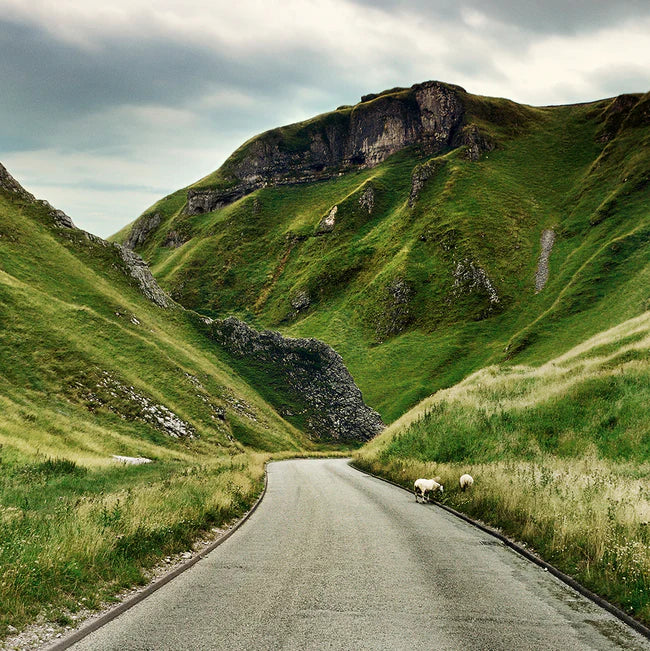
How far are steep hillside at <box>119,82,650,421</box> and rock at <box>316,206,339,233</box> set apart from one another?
80 centimetres

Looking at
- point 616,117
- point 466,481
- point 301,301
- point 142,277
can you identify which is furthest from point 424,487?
point 616,117

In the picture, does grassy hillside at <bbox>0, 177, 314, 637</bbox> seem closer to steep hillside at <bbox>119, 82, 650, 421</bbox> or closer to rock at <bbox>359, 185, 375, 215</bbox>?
steep hillside at <bbox>119, 82, 650, 421</bbox>

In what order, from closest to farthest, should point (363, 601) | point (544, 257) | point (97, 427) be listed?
point (363, 601) < point (97, 427) < point (544, 257)

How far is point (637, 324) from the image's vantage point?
4778cm

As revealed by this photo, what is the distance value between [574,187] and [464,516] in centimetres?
15956

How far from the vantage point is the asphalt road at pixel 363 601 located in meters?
7.00

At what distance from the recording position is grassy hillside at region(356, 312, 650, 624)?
11.2 m

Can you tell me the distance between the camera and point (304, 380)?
76.4 m

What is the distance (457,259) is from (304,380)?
2567 inches

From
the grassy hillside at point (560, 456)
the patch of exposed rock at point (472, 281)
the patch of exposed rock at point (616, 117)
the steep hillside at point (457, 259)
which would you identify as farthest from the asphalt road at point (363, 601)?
the patch of exposed rock at point (616, 117)

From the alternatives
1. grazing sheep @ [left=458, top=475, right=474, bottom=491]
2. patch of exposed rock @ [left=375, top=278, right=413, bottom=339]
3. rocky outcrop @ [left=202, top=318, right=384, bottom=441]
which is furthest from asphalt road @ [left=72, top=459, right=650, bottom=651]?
patch of exposed rock @ [left=375, top=278, right=413, bottom=339]

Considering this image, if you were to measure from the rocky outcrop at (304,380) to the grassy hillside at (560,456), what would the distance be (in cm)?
2998

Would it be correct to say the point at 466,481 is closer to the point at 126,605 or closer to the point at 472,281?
the point at 126,605

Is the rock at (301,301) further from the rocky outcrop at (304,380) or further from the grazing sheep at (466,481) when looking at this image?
the grazing sheep at (466,481)
